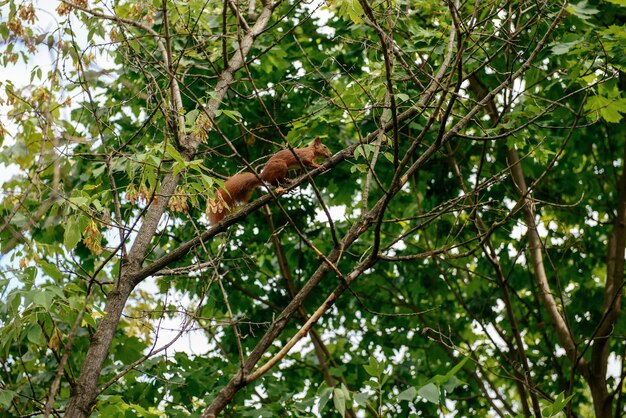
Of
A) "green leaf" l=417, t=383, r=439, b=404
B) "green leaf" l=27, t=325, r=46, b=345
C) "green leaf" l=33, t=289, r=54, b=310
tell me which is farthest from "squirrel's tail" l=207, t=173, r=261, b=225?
"green leaf" l=417, t=383, r=439, b=404

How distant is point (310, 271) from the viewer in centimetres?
759

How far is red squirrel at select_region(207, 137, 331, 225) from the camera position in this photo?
206 inches

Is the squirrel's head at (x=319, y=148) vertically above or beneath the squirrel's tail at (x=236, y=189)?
above

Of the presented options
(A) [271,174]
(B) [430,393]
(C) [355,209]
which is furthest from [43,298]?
(C) [355,209]

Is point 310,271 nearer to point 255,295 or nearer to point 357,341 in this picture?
point 255,295

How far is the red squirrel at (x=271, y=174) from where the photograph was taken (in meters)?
5.23

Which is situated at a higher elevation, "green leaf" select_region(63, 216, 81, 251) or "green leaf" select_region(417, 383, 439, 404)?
"green leaf" select_region(63, 216, 81, 251)

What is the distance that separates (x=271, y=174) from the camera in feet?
19.0

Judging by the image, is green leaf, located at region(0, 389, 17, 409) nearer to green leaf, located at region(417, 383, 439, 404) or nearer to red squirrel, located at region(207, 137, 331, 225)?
green leaf, located at region(417, 383, 439, 404)

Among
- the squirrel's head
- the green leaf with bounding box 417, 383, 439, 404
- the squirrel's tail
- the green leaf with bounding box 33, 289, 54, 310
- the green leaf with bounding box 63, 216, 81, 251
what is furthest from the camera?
the squirrel's head

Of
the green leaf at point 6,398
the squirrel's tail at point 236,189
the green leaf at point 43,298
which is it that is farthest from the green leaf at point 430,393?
the squirrel's tail at point 236,189

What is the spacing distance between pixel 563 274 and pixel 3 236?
5124 mm

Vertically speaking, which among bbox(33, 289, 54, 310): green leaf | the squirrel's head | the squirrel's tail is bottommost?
bbox(33, 289, 54, 310): green leaf

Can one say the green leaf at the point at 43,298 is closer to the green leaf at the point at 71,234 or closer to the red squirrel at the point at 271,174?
the green leaf at the point at 71,234
